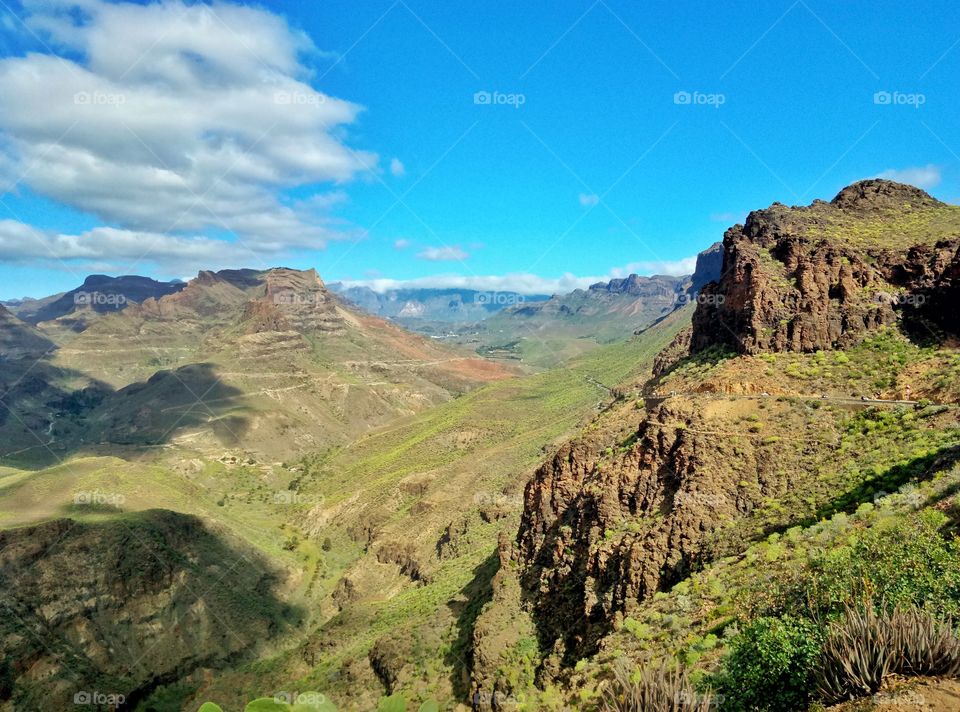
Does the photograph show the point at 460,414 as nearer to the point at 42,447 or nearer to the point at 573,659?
the point at 573,659

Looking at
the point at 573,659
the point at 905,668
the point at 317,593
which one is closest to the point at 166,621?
the point at 317,593

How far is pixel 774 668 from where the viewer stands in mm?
12203

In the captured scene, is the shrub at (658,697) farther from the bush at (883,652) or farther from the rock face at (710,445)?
the rock face at (710,445)

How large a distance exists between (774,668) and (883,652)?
2.45 meters

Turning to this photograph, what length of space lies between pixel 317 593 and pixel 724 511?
2331 inches

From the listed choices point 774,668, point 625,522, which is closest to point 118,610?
point 625,522

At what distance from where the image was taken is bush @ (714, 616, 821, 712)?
468 inches

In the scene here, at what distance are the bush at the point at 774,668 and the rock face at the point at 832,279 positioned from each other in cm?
2329

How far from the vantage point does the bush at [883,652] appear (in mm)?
10320

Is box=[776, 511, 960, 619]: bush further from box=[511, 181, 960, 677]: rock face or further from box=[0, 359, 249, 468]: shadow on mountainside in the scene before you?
box=[0, 359, 249, 468]: shadow on mountainside

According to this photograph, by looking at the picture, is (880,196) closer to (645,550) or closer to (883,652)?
(645,550)

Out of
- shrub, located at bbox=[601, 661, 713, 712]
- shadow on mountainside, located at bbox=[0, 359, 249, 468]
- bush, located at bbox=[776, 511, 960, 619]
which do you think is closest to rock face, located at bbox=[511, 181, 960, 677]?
bush, located at bbox=[776, 511, 960, 619]

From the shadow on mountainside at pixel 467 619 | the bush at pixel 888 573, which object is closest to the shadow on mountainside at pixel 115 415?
the shadow on mountainside at pixel 467 619

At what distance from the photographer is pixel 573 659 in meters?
25.0
